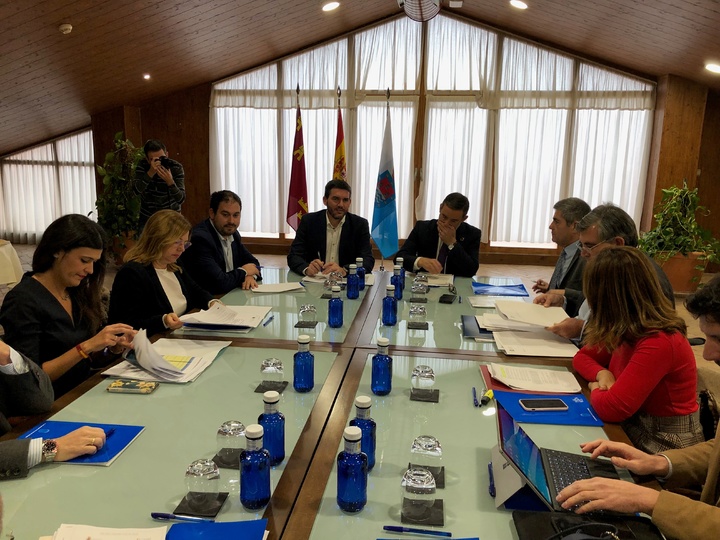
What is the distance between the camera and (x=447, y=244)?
3.59 m

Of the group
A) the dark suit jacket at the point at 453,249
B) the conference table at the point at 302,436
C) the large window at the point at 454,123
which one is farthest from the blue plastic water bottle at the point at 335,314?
the large window at the point at 454,123

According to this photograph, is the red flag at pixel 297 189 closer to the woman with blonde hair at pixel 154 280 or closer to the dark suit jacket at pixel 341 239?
the dark suit jacket at pixel 341 239

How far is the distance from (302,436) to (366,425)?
0.26 m

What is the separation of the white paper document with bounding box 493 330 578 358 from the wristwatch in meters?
1.52

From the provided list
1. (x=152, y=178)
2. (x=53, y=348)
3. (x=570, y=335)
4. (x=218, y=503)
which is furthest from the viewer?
(x=152, y=178)

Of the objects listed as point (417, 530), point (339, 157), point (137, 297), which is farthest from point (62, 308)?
point (339, 157)

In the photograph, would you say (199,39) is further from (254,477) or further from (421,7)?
(254,477)

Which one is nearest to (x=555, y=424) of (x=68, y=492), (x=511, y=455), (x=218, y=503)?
(x=511, y=455)

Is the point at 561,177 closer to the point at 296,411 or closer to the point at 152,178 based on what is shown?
the point at 152,178

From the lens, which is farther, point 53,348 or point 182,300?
point 182,300

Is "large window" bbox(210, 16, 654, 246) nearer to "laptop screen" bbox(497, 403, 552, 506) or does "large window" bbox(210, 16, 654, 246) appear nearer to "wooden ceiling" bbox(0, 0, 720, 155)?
"wooden ceiling" bbox(0, 0, 720, 155)

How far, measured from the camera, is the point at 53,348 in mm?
1989

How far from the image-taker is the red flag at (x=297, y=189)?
6.41 m

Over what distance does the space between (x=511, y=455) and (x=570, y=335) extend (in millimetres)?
1178
